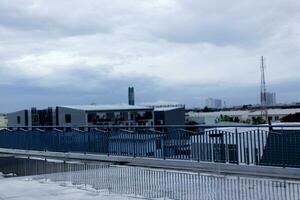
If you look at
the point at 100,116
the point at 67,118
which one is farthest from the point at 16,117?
the point at 100,116

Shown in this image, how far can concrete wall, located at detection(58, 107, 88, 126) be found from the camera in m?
61.2

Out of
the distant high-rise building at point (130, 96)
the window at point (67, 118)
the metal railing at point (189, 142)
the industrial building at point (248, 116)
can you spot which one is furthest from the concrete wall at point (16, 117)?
the metal railing at point (189, 142)

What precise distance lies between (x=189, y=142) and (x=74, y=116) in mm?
46344

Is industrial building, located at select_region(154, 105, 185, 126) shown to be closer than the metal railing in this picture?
No

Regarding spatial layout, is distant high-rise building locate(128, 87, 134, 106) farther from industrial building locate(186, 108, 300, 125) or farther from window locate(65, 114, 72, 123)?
window locate(65, 114, 72, 123)

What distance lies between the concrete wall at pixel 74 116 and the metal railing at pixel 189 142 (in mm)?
32846

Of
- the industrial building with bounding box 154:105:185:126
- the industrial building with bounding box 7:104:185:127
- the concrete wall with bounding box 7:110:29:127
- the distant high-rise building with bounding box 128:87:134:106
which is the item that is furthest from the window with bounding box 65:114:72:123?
the distant high-rise building with bounding box 128:87:134:106

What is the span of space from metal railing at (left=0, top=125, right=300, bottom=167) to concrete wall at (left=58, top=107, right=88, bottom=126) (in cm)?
3285

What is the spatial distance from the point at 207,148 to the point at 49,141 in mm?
12221

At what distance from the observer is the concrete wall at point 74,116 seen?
61.2 meters

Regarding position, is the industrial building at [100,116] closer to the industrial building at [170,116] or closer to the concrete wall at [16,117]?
the industrial building at [170,116]

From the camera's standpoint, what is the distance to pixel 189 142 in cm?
1831

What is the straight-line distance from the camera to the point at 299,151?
14805 millimetres

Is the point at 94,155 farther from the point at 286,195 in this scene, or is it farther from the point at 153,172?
the point at 286,195
